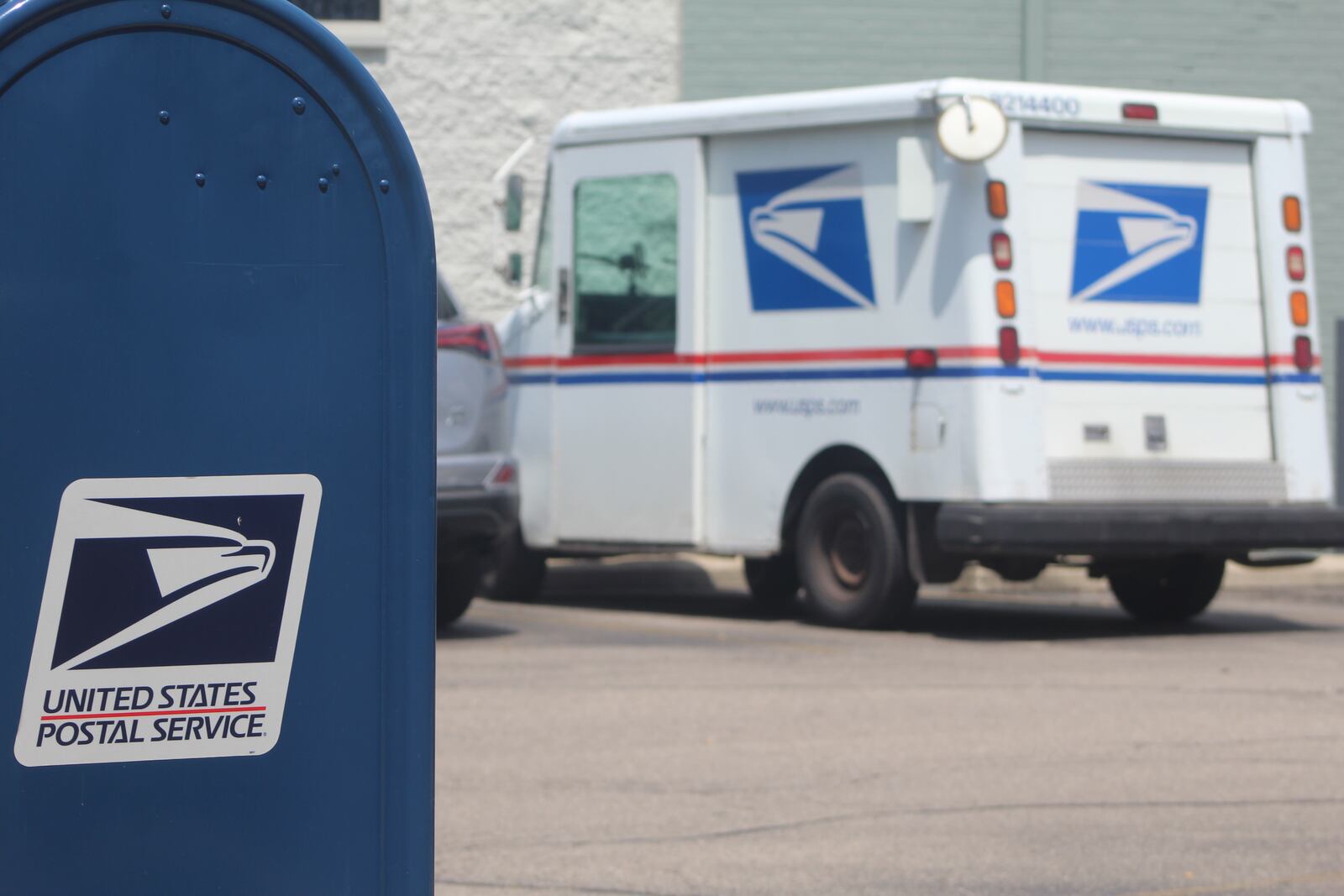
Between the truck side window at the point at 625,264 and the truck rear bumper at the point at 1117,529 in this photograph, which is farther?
the truck side window at the point at 625,264

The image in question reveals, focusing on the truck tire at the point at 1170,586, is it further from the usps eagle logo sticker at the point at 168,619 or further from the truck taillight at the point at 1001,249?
the usps eagle logo sticker at the point at 168,619

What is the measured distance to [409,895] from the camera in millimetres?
2783

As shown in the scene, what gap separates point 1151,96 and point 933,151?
122 cm

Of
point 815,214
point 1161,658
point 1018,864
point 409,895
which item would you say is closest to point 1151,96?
point 815,214

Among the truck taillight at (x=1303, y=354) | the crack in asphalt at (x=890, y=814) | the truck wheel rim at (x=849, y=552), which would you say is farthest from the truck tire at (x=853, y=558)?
the crack in asphalt at (x=890, y=814)

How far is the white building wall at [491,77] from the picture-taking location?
54.1ft

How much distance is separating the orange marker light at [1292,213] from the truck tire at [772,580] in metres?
3.37

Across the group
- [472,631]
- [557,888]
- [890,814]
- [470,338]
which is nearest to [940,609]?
[472,631]

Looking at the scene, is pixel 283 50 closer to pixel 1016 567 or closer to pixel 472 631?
pixel 472 631

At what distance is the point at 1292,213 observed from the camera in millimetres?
10492

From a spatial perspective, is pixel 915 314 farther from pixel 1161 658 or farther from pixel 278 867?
pixel 278 867

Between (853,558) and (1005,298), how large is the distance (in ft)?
5.28

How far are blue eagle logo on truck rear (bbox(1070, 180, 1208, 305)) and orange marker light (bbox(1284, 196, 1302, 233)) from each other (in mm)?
485

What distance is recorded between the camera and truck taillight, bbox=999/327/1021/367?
9781mm
